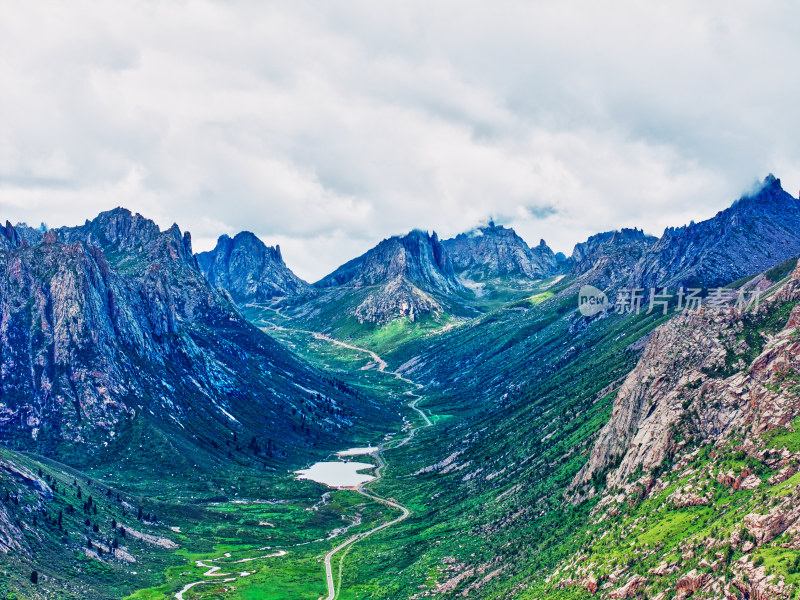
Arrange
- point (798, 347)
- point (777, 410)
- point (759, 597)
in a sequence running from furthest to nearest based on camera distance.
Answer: point (798, 347) < point (777, 410) < point (759, 597)

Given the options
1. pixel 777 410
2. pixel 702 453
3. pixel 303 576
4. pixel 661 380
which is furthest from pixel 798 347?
pixel 303 576

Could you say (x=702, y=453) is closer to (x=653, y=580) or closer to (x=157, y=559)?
(x=653, y=580)

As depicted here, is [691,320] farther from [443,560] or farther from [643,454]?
[443,560]

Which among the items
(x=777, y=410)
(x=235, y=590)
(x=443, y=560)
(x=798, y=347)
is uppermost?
(x=798, y=347)

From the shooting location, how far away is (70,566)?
16112 cm

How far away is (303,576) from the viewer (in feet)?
593

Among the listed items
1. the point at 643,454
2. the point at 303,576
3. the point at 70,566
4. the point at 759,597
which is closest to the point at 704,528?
the point at 759,597

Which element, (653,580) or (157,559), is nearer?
(653,580)

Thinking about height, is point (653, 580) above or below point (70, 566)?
below

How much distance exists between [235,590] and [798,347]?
461 feet

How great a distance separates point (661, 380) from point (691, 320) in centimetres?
2067

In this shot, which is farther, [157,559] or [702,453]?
[157,559]

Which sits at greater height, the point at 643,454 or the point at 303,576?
the point at 643,454

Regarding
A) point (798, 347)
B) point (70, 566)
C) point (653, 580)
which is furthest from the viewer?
point (70, 566)
